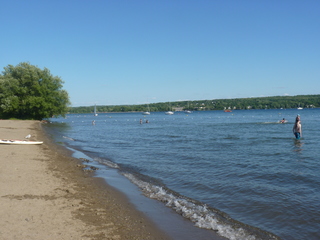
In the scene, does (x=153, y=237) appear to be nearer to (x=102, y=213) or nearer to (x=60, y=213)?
(x=102, y=213)

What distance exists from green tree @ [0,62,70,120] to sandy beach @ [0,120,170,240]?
56496 mm

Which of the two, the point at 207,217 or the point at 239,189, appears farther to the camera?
the point at 239,189

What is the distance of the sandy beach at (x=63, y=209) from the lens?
20.2 feet

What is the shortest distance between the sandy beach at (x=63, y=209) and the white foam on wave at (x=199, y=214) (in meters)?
1.17

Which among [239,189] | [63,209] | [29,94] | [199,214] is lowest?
[239,189]

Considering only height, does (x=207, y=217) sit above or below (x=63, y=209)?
below

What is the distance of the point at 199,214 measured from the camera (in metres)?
8.12

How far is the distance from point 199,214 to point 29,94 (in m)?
66.0

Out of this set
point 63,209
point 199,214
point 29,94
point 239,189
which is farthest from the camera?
point 29,94

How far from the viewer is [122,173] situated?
13.8 metres

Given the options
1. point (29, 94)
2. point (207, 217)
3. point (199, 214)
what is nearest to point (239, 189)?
point (199, 214)

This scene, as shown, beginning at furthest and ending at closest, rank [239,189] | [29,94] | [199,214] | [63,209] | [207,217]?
[29,94], [239,189], [199,214], [207,217], [63,209]

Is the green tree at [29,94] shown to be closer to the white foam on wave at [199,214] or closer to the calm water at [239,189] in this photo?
the calm water at [239,189]

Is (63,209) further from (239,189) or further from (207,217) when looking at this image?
(239,189)
